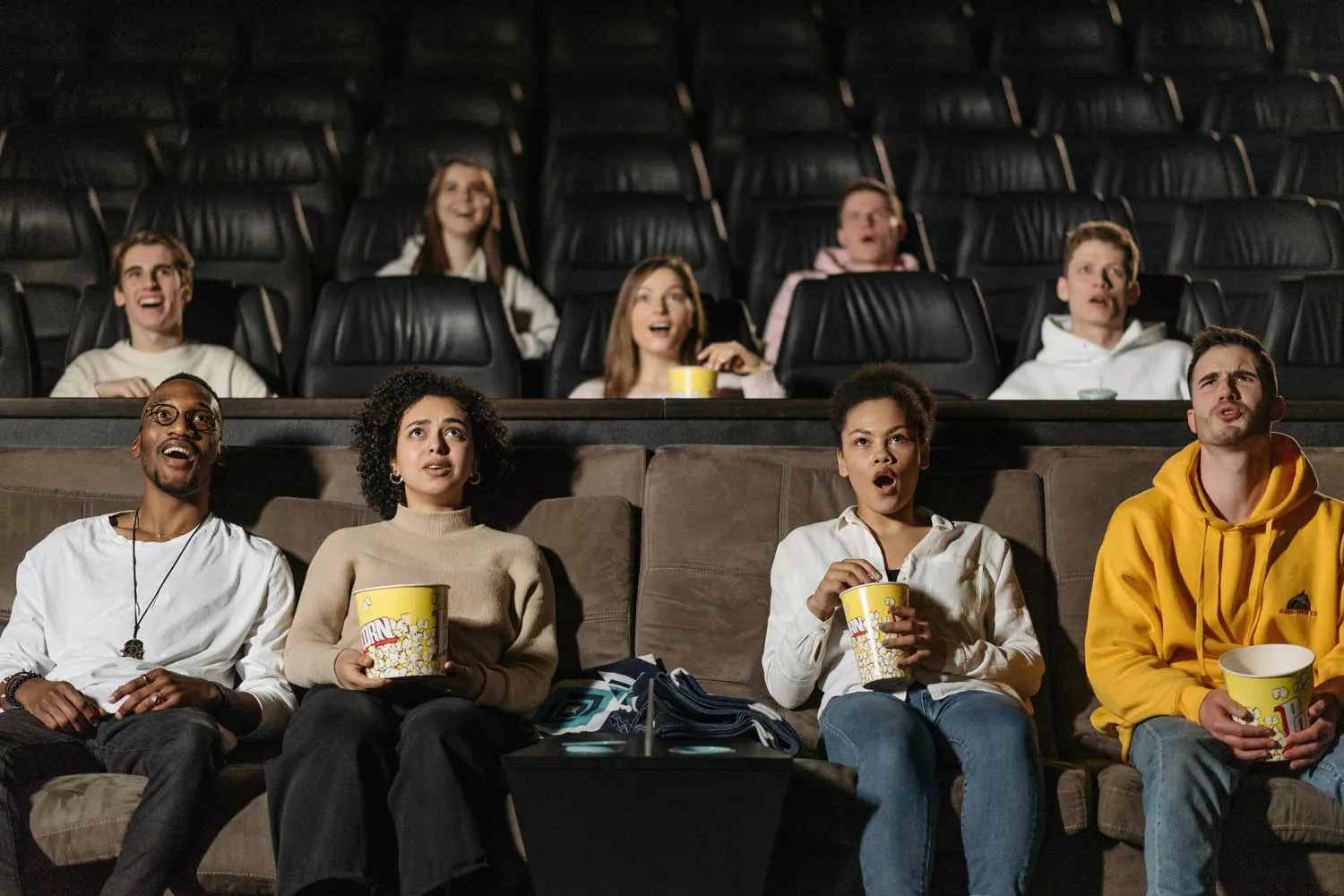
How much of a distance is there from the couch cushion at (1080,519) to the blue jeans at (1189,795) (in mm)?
353

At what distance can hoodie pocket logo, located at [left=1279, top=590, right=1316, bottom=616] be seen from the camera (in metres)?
2.12

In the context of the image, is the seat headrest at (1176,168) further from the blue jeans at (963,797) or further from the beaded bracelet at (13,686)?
the beaded bracelet at (13,686)

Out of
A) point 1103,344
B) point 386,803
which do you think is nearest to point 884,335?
point 1103,344

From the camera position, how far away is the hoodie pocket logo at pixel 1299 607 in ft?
6.95

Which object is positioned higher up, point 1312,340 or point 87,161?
point 87,161

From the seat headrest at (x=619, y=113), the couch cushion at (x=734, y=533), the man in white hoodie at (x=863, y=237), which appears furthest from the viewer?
the seat headrest at (x=619, y=113)

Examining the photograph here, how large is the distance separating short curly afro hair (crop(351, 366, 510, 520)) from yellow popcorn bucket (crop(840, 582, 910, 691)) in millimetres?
822

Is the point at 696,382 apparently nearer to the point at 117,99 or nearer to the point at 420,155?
the point at 420,155

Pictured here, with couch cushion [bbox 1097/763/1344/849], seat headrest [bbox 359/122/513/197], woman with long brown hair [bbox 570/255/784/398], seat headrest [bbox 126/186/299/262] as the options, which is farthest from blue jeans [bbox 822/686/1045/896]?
seat headrest [bbox 359/122/513/197]

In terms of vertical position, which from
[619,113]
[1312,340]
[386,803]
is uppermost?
[619,113]

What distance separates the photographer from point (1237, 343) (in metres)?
2.18

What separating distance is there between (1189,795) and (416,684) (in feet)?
3.63

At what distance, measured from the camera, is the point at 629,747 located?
170cm

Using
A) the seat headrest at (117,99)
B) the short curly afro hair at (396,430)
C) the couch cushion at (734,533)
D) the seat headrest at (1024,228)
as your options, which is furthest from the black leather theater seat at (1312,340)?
the seat headrest at (117,99)
